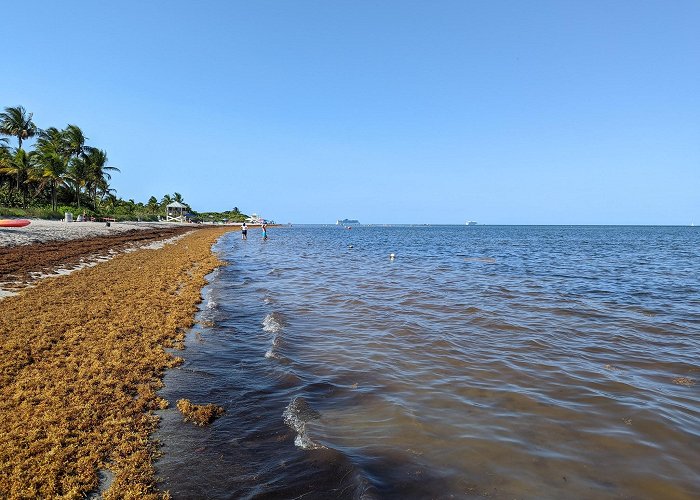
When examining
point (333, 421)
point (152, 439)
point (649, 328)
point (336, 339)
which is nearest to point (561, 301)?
point (649, 328)

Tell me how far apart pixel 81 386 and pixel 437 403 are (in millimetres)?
6114

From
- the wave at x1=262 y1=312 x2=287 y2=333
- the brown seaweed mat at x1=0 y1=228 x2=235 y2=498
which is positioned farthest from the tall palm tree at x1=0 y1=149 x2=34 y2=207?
the wave at x1=262 y1=312 x2=287 y2=333

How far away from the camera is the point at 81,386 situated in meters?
6.37

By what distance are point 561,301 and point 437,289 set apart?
5461mm

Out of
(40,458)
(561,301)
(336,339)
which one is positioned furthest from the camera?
(561,301)

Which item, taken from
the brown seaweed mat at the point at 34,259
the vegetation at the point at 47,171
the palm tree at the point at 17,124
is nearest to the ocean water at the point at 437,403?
the brown seaweed mat at the point at 34,259

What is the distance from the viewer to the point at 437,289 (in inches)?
757

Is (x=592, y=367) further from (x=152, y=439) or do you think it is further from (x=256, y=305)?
(x=256, y=305)

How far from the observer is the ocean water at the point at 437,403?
477 centimetres

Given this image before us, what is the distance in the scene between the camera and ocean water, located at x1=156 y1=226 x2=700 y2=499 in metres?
4.77

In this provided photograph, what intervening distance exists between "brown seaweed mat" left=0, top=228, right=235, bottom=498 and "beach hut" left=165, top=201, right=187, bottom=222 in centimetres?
11373

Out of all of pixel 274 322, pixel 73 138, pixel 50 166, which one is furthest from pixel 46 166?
pixel 274 322

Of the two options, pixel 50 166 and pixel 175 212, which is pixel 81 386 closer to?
pixel 50 166

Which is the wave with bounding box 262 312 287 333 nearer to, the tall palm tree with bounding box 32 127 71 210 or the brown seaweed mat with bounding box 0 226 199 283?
the brown seaweed mat with bounding box 0 226 199 283
